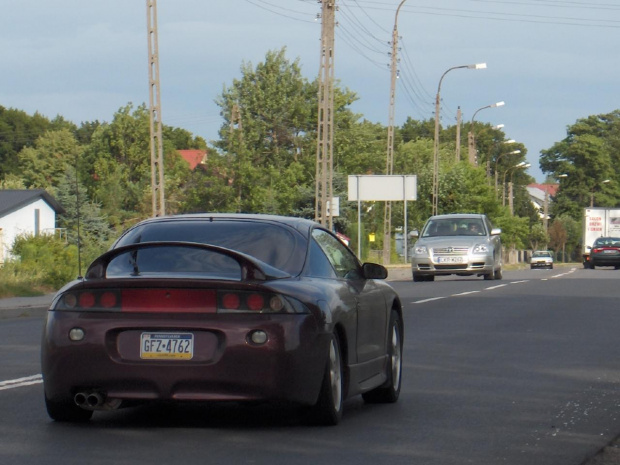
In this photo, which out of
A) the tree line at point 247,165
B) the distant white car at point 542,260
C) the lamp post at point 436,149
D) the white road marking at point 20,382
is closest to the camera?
the white road marking at point 20,382

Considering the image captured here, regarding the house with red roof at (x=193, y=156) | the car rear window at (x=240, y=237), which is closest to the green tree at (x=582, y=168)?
the house with red roof at (x=193, y=156)

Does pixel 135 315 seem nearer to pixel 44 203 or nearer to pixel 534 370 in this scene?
pixel 534 370

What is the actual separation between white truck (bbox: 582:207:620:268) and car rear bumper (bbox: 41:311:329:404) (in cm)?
6369

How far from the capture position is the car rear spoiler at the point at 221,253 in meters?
7.51

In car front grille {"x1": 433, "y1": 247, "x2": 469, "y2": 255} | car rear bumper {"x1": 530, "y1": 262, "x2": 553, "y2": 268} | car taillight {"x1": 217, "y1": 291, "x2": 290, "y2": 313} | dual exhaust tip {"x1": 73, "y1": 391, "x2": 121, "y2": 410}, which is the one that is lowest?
car rear bumper {"x1": 530, "y1": 262, "x2": 553, "y2": 268}

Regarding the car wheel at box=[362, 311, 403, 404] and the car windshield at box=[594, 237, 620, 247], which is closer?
the car wheel at box=[362, 311, 403, 404]

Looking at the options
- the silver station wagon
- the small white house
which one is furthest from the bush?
the small white house

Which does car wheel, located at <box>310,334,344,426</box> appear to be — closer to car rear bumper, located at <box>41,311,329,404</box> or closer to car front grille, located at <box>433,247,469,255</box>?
car rear bumper, located at <box>41,311,329,404</box>

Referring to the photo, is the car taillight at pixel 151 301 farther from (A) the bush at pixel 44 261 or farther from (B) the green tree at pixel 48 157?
(B) the green tree at pixel 48 157

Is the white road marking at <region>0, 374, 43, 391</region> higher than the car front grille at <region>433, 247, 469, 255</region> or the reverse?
the reverse

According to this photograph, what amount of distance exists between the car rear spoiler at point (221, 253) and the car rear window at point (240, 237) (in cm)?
30

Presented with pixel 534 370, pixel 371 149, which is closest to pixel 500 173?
pixel 371 149

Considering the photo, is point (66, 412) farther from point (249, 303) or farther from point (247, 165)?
point (247, 165)

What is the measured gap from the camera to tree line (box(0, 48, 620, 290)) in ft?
247
